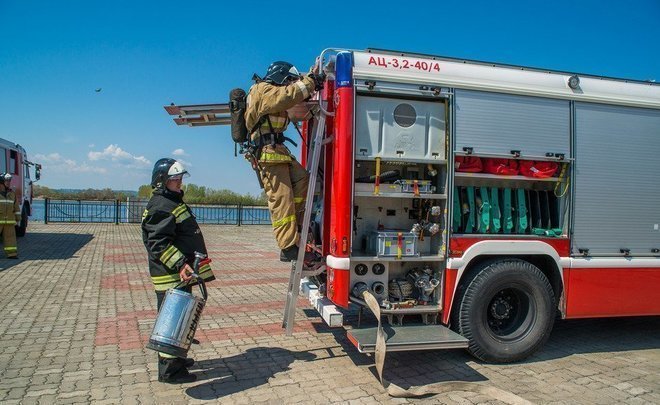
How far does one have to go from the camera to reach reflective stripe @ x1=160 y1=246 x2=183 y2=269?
13.3 feet

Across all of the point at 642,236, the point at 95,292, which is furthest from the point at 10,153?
the point at 642,236

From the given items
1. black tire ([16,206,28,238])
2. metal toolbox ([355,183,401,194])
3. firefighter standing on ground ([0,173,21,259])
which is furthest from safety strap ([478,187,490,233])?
black tire ([16,206,28,238])

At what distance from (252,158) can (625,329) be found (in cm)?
564

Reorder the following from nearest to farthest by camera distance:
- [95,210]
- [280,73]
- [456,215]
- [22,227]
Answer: [280,73] < [456,215] < [22,227] < [95,210]

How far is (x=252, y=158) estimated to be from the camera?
198 inches

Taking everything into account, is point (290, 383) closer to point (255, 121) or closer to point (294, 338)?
point (294, 338)

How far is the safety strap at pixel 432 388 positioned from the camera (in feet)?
13.2

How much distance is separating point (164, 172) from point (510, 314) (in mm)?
3957

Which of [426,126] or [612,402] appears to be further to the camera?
[426,126]

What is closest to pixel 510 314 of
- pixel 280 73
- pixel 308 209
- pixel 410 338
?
pixel 410 338

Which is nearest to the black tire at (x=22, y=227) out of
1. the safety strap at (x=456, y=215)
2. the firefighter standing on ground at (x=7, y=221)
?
the firefighter standing on ground at (x=7, y=221)

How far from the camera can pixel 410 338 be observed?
436 cm

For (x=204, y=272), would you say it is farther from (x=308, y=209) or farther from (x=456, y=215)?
(x=456, y=215)

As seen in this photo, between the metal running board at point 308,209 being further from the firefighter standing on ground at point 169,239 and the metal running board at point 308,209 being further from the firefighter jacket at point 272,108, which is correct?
the firefighter standing on ground at point 169,239
